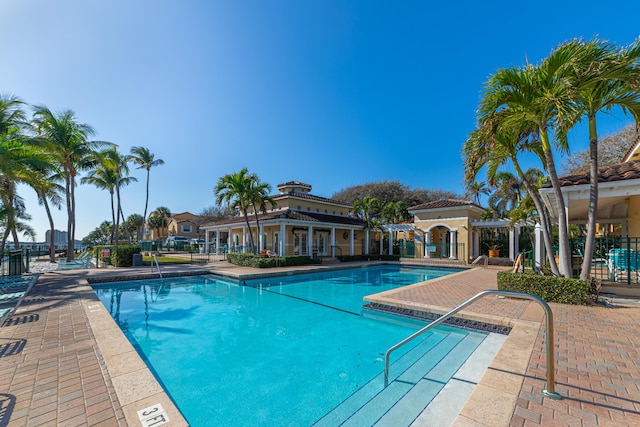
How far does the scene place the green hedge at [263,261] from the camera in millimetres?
18109

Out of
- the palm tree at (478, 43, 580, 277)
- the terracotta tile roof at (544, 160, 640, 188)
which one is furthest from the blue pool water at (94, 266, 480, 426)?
the terracotta tile roof at (544, 160, 640, 188)

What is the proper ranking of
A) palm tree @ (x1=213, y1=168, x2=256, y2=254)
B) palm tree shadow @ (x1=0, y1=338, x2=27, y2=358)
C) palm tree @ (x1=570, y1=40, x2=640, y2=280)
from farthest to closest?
palm tree @ (x1=213, y1=168, x2=256, y2=254)
palm tree @ (x1=570, y1=40, x2=640, y2=280)
palm tree shadow @ (x1=0, y1=338, x2=27, y2=358)

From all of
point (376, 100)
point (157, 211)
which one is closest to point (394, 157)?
point (376, 100)

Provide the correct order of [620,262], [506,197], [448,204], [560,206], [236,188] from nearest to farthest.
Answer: [560,206]
[620,262]
[236,188]
[448,204]
[506,197]

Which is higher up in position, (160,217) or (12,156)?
(12,156)

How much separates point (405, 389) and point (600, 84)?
27.0ft

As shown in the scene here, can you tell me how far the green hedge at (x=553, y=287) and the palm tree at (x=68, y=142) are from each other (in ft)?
74.8

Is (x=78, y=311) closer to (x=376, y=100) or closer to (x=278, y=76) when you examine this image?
(x=278, y=76)

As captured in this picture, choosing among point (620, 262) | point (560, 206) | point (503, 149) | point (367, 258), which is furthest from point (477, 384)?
point (367, 258)

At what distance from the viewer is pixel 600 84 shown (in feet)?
21.6

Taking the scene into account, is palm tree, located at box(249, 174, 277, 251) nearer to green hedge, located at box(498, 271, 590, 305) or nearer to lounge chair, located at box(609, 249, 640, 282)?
green hedge, located at box(498, 271, 590, 305)

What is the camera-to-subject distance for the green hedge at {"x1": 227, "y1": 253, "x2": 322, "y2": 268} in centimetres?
1811

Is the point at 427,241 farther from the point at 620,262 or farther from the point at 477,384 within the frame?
the point at 477,384

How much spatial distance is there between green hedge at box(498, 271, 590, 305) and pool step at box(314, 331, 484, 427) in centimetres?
348
